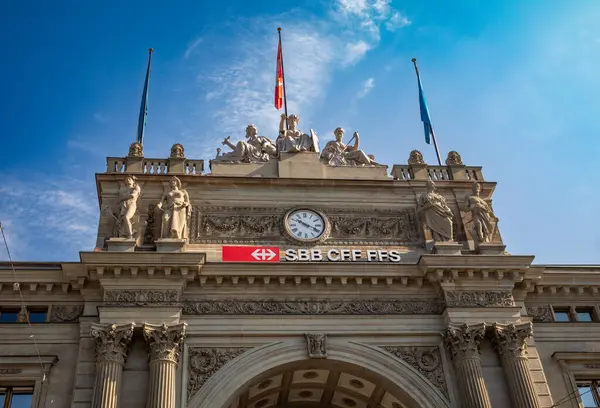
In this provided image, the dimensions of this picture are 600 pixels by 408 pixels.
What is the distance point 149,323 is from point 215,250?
153 inches

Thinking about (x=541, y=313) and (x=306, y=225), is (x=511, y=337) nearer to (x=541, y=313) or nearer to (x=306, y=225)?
(x=541, y=313)

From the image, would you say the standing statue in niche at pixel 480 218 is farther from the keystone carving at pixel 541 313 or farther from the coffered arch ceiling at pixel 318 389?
the coffered arch ceiling at pixel 318 389

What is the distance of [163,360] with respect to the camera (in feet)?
69.9

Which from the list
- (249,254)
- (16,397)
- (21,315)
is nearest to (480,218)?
(249,254)

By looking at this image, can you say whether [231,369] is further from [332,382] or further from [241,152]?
[241,152]

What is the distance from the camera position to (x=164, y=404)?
20.5m

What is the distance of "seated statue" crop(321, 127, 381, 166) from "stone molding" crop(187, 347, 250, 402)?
9.48 metres

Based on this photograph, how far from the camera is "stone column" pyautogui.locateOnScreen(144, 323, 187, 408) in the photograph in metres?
20.7

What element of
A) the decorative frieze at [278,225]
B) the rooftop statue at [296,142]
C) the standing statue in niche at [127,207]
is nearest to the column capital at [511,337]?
the decorative frieze at [278,225]

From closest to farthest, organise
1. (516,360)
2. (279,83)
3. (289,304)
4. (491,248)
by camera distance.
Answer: (516,360)
(289,304)
(491,248)
(279,83)

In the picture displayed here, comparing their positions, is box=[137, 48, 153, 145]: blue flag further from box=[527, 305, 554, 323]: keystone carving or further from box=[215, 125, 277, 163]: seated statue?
box=[527, 305, 554, 323]: keystone carving

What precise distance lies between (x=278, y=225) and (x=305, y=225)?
3.42 ft

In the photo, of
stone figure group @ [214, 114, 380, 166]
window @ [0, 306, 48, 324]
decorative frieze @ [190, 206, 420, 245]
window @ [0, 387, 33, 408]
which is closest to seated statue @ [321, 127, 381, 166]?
stone figure group @ [214, 114, 380, 166]

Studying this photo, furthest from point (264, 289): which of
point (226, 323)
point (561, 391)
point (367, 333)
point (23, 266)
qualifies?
point (561, 391)
